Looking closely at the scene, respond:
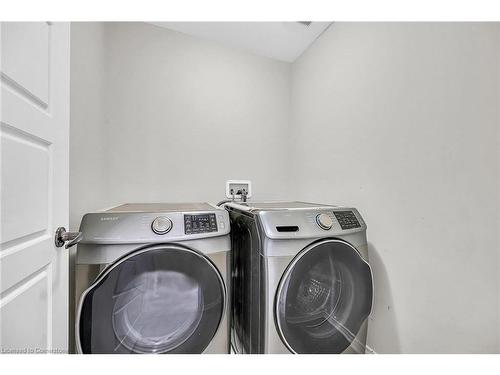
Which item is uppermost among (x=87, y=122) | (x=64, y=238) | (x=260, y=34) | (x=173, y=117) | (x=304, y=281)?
(x=260, y=34)

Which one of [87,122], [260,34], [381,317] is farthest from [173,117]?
[381,317]

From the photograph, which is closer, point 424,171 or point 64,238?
point 64,238

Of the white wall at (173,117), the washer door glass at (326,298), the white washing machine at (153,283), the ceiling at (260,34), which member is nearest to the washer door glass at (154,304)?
the white washing machine at (153,283)

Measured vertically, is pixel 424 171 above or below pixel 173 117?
below

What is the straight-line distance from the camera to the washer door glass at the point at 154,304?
87 cm

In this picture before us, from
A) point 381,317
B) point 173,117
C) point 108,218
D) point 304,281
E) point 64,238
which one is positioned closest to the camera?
point 64,238

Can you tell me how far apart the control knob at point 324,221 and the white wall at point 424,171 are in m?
0.39

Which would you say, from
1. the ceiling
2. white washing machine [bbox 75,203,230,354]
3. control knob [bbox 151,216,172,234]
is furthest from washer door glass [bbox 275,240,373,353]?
the ceiling

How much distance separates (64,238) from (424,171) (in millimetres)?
1507

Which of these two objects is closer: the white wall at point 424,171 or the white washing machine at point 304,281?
the white wall at point 424,171

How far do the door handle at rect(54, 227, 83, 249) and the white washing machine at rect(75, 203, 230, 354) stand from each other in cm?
8

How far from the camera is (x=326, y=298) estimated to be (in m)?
1.10

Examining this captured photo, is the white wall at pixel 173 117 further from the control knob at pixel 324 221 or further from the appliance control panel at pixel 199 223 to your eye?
the control knob at pixel 324 221

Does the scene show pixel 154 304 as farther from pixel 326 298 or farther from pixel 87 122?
pixel 87 122
